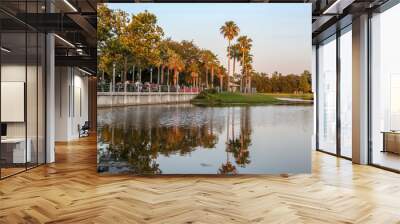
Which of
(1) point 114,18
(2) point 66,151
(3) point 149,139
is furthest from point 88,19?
(2) point 66,151

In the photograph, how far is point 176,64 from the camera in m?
7.12

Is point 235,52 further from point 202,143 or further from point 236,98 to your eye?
point 202,143

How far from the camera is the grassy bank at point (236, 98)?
23.0ft

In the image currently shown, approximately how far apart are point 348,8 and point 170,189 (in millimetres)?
4921

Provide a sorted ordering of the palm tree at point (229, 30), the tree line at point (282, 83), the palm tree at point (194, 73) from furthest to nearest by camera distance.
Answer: the palm tree at point (194, 73), the tree line at point (282, 83), the palm tree at point (229, 30)

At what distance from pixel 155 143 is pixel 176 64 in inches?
58.6

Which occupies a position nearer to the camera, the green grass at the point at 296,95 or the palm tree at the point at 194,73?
the green grass at the point at 296,95

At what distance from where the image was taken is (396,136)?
7.26 m

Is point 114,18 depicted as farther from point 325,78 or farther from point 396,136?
point 325,78

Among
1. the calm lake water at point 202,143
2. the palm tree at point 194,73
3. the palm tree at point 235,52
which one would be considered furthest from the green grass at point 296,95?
the palm tree at point 194,73

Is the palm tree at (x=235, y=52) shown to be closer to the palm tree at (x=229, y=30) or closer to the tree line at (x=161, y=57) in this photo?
the tree line at (x=161, y=57)

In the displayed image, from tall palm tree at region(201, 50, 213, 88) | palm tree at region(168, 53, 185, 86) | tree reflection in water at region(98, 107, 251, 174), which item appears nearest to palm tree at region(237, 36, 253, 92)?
tall palm tree at region(201, 50, 213, 88)

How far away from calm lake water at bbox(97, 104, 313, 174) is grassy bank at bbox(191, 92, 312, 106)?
29 cm

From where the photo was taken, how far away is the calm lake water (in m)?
6.72
